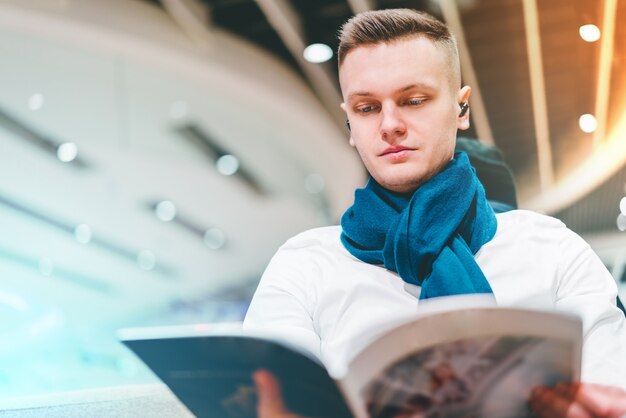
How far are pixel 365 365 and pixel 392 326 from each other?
0.05m

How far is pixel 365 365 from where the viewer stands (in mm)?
744

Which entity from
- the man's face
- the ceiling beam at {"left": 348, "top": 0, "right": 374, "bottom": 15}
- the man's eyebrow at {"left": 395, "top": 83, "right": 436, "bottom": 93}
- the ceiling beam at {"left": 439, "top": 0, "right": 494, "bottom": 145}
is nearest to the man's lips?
the man's face

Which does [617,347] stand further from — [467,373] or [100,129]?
[100,129]

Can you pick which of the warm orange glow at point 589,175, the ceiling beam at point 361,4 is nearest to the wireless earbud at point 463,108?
the ceiling beam at point 361,4

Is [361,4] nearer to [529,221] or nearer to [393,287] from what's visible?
[529,221]

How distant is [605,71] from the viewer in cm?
523

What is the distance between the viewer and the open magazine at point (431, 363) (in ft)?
2.43

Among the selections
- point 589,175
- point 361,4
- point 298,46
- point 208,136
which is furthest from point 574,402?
point 208,136

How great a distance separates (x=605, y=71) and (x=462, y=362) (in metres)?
5.08

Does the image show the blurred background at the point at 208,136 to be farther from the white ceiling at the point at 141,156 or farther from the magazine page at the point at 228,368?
the magazine page at the point at 228,368

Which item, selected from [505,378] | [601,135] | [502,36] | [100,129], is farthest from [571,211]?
[505,378]

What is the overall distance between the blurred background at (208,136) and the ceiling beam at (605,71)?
2 centimetres

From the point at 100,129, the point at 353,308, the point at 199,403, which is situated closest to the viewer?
the point at 199,403

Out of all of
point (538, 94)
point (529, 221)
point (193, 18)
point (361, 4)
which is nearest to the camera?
point (529, 221)
